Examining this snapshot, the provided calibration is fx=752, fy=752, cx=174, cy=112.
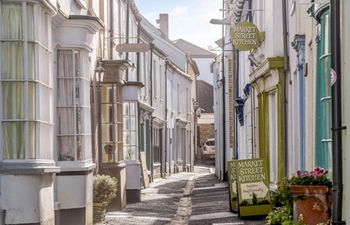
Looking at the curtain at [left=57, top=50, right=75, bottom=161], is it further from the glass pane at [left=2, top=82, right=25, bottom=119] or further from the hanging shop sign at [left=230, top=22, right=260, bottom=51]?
the hanging shop sign at [left=230, top=22, right=260, bottom=51]

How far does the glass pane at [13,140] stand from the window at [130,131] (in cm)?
1072

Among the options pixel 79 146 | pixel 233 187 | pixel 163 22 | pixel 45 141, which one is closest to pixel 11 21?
pixel 45 141

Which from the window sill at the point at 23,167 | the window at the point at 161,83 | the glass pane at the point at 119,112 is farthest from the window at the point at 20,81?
the window at the point at 161,83

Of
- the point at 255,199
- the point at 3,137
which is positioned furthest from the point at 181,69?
the point at 3,137

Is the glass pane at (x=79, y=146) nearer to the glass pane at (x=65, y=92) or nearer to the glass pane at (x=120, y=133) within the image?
the glass pane at (x=65, y=92)

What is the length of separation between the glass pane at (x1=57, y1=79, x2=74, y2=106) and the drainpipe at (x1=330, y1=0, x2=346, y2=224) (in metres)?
6.39

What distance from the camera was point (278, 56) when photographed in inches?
610

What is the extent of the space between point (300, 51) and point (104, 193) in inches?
221

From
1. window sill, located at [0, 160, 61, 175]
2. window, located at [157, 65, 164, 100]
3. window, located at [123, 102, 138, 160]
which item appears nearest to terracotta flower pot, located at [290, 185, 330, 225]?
window sill, located at [0, 160, 61, 175]

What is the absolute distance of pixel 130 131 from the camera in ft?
72.3

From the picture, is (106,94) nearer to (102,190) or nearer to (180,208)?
(102,190)

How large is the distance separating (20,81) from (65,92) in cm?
296

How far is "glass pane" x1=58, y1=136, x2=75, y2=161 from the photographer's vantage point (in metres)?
13.5

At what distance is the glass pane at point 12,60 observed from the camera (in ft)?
34.8
